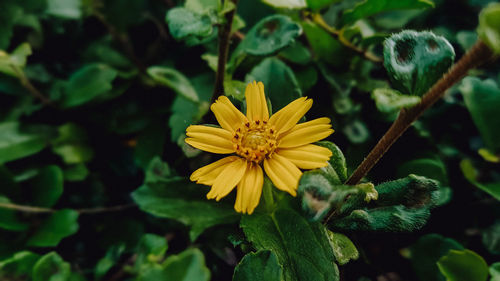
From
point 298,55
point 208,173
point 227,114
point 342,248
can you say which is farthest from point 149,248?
point 298,55

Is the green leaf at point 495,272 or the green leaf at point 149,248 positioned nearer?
the green leaf at point 495,272

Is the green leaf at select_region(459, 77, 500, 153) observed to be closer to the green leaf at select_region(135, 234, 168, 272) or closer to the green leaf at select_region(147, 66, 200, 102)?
the green leaf at select_region(147, 66, 200, 102)

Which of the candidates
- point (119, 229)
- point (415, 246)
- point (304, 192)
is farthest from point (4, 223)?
point (415, 246)

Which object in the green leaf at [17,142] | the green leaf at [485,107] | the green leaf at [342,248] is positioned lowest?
the green leaf at [17,142]

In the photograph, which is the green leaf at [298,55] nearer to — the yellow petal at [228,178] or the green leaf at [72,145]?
the yellow petal at [228,178]

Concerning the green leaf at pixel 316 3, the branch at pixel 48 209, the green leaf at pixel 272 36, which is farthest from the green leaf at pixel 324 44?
the branch at pixel 48 209

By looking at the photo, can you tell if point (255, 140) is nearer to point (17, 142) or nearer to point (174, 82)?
point (174, 82)

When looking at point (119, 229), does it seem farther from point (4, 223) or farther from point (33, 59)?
point (33, 59)
